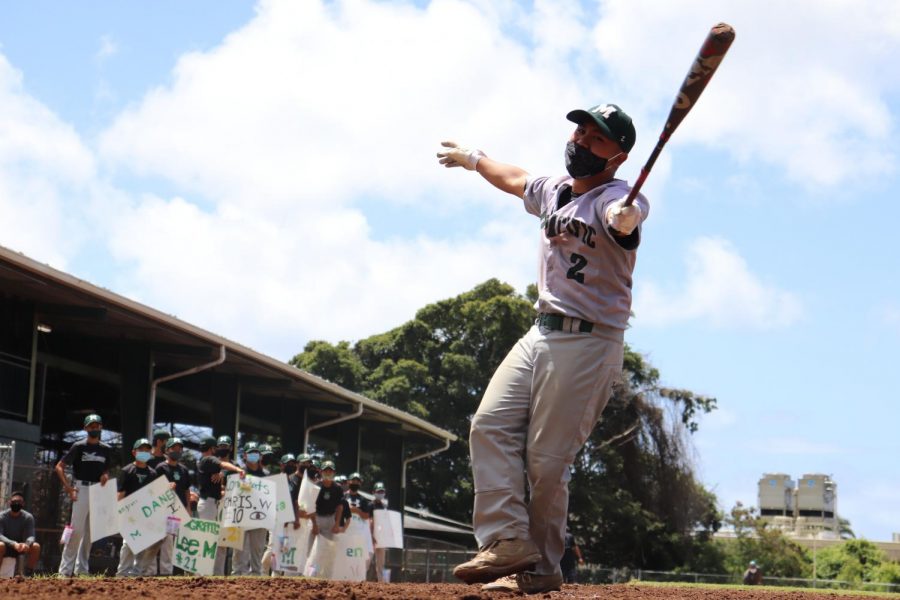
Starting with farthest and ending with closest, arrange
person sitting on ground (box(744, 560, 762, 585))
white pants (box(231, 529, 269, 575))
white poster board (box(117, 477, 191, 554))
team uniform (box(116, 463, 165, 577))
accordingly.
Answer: person sitting on ground (box(744, 560, 762, 585)), white pants (box(231, 529, 269, 575)), team uniform (box(116, 463, 165, 577)), white poster board (box(117, 477, 191, 554))

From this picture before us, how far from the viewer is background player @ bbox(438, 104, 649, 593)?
6184mm

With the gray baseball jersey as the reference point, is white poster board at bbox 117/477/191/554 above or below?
below

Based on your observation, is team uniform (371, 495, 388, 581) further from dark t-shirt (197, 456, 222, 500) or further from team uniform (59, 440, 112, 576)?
team uniform (59, 440, 112, 576)

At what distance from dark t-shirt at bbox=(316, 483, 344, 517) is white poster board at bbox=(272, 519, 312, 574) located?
0.28m

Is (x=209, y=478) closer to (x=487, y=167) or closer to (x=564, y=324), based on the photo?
(x=487, y=167)

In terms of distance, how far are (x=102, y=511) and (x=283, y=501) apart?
3925 millimetres

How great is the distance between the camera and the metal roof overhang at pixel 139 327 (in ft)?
56.6

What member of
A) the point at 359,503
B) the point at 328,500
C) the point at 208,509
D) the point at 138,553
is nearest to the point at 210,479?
the point at 208,509

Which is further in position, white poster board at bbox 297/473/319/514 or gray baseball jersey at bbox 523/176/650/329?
white poster board at bbox 297/473/319/514

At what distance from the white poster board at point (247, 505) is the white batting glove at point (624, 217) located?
1157 centimetres

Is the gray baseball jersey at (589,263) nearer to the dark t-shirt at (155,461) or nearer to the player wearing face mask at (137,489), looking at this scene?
the player wearing face mask at (137,489)

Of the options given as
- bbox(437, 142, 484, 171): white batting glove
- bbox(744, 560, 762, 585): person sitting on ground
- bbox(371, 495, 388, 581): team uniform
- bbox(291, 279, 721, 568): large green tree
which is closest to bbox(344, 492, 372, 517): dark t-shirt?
bbox(371, 495, 388, 581): team uniform

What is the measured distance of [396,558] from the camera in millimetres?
25000

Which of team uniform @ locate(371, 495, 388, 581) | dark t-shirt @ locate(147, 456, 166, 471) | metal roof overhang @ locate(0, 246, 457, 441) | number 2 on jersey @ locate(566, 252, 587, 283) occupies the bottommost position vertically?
team uniform @ locate(371, 495, 388, 581)
